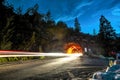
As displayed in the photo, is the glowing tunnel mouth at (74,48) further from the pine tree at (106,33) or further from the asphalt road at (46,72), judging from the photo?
the asphalt road at (46,72)

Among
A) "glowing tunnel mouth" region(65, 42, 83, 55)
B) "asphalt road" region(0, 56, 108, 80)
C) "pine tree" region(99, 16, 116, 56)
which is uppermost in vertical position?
"pine tree" region(99, 16, 116, 56)

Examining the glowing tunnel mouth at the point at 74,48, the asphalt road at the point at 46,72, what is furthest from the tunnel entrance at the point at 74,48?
the asphalt road at the point at 46,72

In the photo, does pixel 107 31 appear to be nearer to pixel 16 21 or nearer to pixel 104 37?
pixel 104 37

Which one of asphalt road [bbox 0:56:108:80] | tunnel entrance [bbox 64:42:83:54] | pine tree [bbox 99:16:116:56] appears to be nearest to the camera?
asphalt road [bbox 0:56:108:80]

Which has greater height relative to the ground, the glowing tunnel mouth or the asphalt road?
the glowing tunnel mouth

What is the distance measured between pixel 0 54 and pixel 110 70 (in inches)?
885

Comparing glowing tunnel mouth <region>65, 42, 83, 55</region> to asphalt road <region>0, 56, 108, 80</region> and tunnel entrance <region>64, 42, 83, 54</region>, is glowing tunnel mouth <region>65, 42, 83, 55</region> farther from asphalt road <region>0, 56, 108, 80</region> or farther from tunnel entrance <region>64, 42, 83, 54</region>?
asphalt road <region>0, 56, 108, 80</region>

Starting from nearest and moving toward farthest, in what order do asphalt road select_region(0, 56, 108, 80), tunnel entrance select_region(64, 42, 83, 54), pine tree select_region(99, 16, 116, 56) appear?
asphalt road select_region(0, 56, 108, 80) → tunnel entrance select_region(64, 42, 83, 54) → pine tree select_region(99, 16, 116, 56)

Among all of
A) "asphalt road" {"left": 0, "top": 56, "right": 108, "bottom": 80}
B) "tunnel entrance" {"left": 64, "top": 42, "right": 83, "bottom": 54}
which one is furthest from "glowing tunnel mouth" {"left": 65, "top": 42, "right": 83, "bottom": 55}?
"asphalt road" {"left": 0, "top": 56, "right": 108, "bottom": 80}

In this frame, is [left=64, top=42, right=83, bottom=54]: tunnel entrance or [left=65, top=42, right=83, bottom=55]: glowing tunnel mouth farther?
[left=65, top=42, right=83, bottom=55]: glowing tunnel mouth

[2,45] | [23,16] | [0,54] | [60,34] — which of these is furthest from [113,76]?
[60,34]

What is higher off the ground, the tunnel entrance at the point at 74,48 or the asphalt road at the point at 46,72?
the tunnel entrance at the point at 74,48

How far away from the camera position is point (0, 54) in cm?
3303

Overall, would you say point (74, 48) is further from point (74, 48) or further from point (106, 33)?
point (106, 33)
